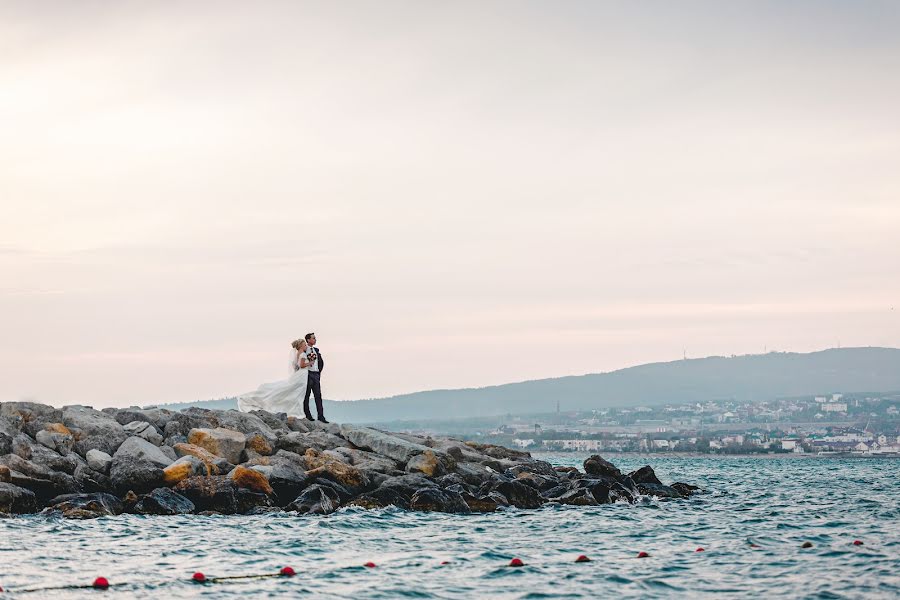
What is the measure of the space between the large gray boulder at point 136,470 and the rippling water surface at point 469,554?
2148 mm

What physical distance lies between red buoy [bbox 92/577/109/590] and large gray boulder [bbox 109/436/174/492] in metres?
9.75

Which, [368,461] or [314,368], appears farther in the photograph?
[314,368]

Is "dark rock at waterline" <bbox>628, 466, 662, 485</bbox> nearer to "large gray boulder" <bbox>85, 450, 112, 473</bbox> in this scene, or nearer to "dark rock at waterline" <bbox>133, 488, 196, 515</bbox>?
"dark rock at waterline" <bbox>133, 488, 196, 515</bbox>

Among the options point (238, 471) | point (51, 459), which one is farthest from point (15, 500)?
point (238, 471)

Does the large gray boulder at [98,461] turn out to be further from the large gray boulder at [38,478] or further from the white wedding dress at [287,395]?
the white wedding dress at [287,395]

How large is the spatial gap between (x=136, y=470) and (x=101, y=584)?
9.97 m

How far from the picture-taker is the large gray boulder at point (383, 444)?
112ft

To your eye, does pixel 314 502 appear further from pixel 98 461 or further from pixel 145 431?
pixel 145 431

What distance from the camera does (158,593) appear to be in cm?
1806

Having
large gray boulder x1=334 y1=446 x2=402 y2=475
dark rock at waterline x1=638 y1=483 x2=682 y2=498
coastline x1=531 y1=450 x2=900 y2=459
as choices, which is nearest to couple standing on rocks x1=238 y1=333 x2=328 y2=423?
large gray boulder x1=334 y1=446 x2=402 y2=475

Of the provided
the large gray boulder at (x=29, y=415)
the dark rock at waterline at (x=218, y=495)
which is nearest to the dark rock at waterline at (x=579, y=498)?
the dark rock at waterline at (x=218, y=495)

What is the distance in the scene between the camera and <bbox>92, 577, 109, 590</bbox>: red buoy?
18375 mm

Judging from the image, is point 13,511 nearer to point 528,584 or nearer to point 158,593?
point 158,593

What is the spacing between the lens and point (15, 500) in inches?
1045
